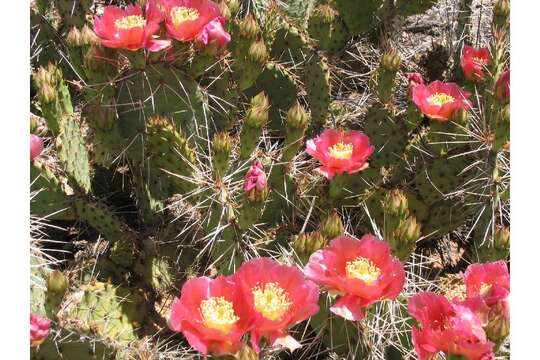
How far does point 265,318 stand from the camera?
1143mm

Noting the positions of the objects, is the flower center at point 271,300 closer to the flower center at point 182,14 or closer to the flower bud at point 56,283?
the flower bud at point 56,283

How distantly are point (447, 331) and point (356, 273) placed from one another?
0.66ft

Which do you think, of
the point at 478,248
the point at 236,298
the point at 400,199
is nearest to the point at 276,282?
the point at 236,298

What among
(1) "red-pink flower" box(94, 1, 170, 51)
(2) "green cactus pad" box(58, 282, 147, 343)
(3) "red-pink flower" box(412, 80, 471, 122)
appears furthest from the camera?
(3) "red-pink flower" box(412, 80, 471, 122)

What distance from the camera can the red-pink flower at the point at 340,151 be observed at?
171cm

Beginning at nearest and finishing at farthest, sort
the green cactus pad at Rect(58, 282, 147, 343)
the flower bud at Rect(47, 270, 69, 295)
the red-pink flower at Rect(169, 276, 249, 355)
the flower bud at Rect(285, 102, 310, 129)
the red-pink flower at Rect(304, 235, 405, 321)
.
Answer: the red-pink flower at Rect(169, 276, 249, 355) < the red-pink flower at Rect(304, 235, 405, 321) < the flower bud at Rect(47, 270, 69, 295) < the green cactus pad at Rect(58, 282, 147, 343) < the flower bud at Rect(285, 102, 310, 129)

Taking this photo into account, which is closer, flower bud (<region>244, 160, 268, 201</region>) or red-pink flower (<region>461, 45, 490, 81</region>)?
flower bud (<region>244, 160, 268, 201</region>)

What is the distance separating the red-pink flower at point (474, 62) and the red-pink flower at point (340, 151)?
46 cm

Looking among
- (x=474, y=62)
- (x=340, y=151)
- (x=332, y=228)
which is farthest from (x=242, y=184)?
(x=474, y=62)

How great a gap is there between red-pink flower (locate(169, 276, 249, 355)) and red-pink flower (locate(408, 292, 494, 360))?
0.29 m

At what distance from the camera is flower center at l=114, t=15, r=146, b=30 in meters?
1.66

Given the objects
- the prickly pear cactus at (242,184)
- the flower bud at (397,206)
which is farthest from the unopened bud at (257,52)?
the flower bud at (397,206)

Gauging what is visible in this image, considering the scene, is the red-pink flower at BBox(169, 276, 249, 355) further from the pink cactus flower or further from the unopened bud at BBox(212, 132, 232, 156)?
the unopened bud at BBox(212, 132, 232, 156)

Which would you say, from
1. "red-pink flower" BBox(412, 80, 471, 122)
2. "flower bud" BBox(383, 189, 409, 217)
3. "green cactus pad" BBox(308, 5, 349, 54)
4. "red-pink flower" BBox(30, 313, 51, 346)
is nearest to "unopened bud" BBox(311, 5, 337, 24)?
"green cactus pad" BBox(308, 5, 349, 54)
